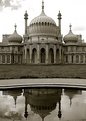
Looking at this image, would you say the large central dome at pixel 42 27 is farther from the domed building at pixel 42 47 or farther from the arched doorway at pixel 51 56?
the arched doorway at pixel 51 56

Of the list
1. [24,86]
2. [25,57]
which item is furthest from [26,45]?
[24,86]

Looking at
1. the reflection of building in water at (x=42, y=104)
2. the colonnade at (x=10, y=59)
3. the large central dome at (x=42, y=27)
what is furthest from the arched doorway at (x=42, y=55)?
the reflection of building in water at (x=42, y=104)

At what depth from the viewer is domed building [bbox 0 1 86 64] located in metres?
47.2

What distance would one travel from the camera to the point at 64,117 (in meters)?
5.98

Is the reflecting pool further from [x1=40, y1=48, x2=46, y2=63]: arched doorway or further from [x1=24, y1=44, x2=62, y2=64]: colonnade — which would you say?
[x1=40, y1=48, x2=46, y2=63]: arched doorway

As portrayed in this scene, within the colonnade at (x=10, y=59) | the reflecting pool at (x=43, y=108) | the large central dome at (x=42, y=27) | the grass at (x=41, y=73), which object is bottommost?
the reflecting pool at (x=43, y=108)

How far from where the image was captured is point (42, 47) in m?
46.7

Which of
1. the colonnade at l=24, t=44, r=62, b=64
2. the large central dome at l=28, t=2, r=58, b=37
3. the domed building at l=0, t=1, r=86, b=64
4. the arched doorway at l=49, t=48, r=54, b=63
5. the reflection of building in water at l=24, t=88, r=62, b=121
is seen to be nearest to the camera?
the reflection of building in water at l=24, t=88, r=62, b=121

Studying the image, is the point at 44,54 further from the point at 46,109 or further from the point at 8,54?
the point at 46,109

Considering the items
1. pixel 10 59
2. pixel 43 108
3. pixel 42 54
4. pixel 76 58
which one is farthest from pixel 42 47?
pixel 43 108

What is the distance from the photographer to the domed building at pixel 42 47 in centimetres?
4722

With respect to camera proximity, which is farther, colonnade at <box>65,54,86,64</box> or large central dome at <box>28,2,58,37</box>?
colonnade at <box>65,54,86,64</box>

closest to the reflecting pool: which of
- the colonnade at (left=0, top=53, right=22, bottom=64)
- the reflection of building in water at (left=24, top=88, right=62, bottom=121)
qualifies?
the reflection of building in water at (left=24, top=88, right=62, bottom=121)

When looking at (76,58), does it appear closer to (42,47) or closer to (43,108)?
(42,47)
